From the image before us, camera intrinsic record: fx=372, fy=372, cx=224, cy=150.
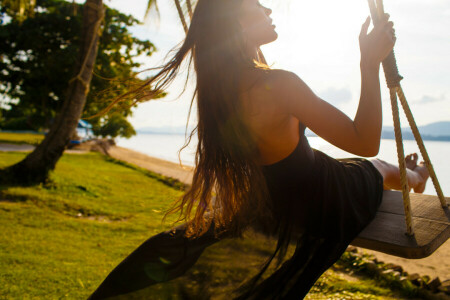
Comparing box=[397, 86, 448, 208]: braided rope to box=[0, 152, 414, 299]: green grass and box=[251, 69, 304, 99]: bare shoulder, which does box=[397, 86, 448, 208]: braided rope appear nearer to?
box=[251, 69, 304, 99]: bare shoulder

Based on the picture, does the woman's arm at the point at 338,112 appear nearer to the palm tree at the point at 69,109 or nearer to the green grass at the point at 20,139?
the palm tree at the point at 69,109

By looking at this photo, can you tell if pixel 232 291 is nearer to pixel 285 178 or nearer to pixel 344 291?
pixel 285 178

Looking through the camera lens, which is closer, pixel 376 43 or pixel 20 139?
pixel 376 43

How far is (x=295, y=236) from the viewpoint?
5.40 ft

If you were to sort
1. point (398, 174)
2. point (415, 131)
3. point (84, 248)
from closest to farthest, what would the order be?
point (415, 131), point (398, 174), point (84, 248)

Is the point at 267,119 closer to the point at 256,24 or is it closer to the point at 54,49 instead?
the point at 256,24

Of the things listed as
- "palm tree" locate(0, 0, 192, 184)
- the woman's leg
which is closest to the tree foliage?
"palm tree" locate(0, 0, 192, 184)

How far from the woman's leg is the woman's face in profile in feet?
3.17

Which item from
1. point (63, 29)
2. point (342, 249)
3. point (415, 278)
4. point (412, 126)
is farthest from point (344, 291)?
point (63, 29)

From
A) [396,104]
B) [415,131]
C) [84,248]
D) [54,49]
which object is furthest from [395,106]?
[54,49]

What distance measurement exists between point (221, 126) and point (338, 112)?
492 mm

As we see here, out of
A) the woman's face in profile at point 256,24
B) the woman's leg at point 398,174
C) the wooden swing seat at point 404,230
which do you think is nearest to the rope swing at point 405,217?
the wooden swing seat at point 404,230

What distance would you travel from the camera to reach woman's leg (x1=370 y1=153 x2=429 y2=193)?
2.18 m

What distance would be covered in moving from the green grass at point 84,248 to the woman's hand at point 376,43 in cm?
87
